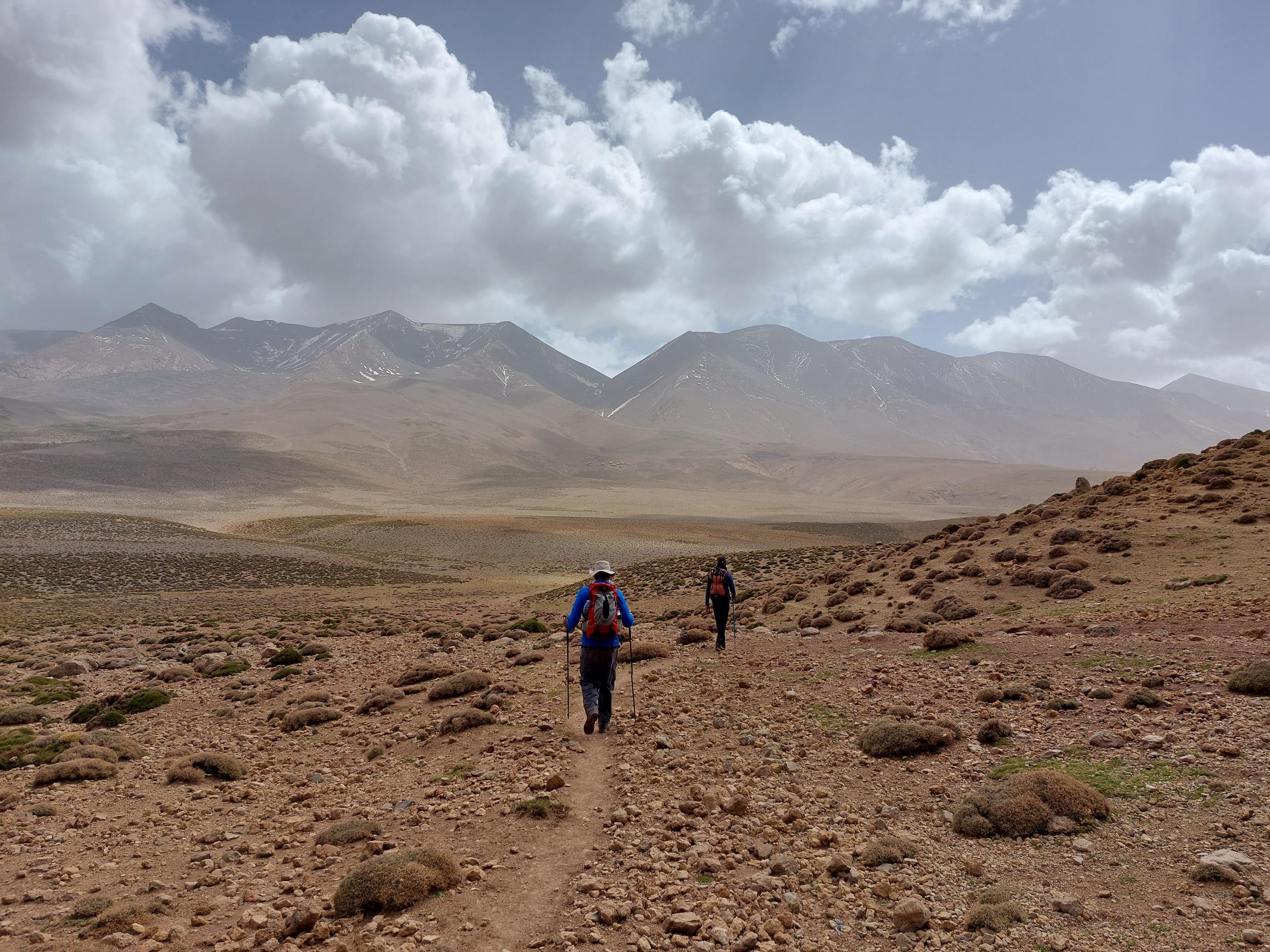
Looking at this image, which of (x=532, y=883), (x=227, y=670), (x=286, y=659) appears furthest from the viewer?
(x=286, y=659)

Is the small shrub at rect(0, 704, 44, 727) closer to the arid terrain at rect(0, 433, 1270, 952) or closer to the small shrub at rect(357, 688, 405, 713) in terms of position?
the arid terrain at rect(0, 433, 1270, 952)

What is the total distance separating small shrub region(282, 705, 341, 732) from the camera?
459 inches

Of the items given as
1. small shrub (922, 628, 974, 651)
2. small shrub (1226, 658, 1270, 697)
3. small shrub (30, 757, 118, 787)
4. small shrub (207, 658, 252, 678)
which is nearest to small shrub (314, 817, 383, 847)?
small shrub (30, 757, 118, 787)

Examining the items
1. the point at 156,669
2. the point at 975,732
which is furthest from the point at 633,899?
the point at 156,669

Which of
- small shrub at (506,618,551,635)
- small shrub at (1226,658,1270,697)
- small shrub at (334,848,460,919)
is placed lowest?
small shrub at (506,618,551,635)

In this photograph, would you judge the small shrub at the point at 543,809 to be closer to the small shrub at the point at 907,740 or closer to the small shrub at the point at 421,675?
the small shrub at the point at 907,740

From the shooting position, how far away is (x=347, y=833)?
21.8ft

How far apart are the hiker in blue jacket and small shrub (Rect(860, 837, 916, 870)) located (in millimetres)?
4317

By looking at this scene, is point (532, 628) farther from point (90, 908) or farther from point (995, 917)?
point (995, 917)

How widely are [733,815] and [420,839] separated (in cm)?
294

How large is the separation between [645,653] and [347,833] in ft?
28.6

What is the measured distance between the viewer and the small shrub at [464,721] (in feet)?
33.0

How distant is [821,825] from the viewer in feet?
20.5

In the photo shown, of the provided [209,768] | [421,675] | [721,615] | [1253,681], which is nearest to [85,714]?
[209,768]
